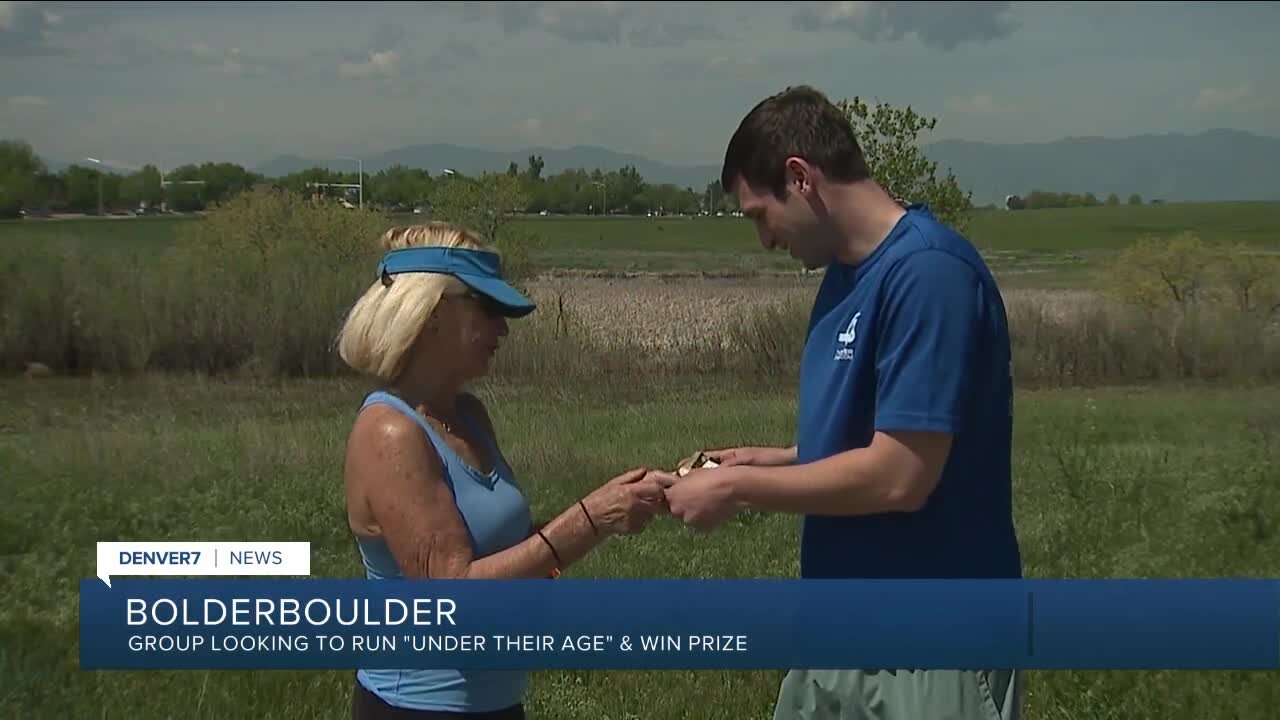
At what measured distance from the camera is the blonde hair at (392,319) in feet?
9.09

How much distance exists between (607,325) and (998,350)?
20.0 meters

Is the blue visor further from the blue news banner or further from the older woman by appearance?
the blue news banner

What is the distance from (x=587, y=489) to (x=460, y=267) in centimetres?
675

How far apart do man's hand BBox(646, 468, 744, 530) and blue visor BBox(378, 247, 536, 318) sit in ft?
1.67

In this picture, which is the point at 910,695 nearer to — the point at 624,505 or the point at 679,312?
the point at 624,505

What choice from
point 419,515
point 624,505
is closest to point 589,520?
point 624,505

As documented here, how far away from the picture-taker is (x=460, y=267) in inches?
111

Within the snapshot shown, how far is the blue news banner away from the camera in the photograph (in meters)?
2.77

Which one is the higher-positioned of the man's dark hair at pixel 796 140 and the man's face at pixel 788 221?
the man's dark hair at pixel 796 140

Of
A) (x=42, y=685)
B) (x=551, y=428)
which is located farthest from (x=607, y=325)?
(x=42, y=685)

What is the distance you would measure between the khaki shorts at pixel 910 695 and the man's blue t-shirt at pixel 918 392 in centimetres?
22

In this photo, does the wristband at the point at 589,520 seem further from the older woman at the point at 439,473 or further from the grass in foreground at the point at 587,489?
the grass in foreground at the point at 587,489

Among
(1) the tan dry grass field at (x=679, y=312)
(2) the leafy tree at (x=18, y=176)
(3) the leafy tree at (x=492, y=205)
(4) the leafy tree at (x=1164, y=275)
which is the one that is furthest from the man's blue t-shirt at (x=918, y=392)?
(2) the leafy tree at (x=18, y=176)

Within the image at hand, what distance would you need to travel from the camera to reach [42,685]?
5.03m
